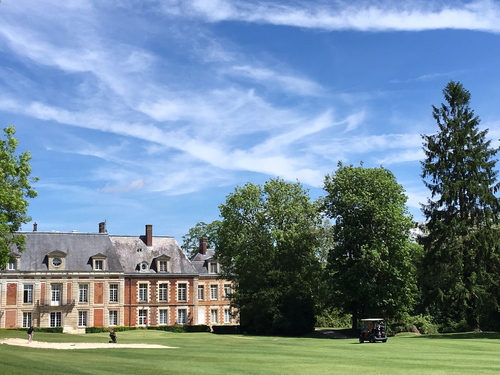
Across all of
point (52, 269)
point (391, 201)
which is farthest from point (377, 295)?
point (52, 269)

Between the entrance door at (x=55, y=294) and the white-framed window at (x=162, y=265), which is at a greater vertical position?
the white-framed window at (x=162, y=265)

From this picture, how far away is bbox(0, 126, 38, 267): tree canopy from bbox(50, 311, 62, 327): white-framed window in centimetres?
2204

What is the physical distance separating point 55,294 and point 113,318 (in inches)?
262

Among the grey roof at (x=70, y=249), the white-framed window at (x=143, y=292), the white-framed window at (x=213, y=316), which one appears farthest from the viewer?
the white-framed window at (x=213, y=316)

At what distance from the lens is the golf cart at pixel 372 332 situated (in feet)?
113

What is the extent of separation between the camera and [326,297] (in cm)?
4747

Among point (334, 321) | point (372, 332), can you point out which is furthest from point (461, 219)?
point (334, 321)

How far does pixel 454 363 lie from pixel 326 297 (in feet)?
87.2

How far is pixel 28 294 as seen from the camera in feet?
189

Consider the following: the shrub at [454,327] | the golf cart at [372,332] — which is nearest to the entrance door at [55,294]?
the golf cart at [372,332]

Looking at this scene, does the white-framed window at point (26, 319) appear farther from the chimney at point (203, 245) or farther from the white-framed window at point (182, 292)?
Answer: the chimney at point (203, 245)

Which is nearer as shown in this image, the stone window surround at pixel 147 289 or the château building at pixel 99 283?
the château building at pixel 99 283

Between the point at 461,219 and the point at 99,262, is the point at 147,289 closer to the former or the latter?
the point at 99,262

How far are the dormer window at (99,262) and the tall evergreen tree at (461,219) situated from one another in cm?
3417
